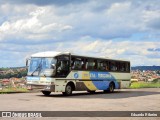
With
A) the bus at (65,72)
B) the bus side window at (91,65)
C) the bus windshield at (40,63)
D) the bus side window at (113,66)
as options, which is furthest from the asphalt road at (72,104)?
the bus side window at (113,66)

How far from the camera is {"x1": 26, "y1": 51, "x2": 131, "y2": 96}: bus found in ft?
82.5

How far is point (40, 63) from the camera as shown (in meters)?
25.7

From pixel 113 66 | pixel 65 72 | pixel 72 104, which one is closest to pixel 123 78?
pixel 113 66

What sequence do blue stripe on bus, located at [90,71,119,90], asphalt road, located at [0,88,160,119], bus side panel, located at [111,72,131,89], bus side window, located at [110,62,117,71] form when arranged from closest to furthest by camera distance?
asphalt road, located at [0,88,160,119] → blue stripe on bus, located at [90,71,119,90] → bus side window, located at [110,62,117,71] → bus side panel, located at [111,72,131,89]

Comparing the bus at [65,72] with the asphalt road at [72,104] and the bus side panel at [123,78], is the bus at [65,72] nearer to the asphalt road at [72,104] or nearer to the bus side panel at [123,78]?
the bus side panel at [123,78]

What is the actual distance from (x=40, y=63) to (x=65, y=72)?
5.51 ft

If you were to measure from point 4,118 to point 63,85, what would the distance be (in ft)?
42.9

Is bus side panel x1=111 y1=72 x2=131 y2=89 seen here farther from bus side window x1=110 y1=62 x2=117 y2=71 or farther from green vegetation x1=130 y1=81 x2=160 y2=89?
green vegetation x1=130 y1=81 x2=160 y2=89

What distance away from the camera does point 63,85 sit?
25.9m

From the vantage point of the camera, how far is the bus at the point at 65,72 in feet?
82.5

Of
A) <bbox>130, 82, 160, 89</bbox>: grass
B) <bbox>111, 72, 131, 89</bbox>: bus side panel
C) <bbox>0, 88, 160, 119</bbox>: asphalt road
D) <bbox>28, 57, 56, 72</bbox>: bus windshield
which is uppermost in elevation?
<bbox>28, 57, 56, 72</bbox>: bus windshield

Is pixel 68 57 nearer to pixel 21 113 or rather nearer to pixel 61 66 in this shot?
pixel 61 66

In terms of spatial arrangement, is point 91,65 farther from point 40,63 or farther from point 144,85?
point 144,85

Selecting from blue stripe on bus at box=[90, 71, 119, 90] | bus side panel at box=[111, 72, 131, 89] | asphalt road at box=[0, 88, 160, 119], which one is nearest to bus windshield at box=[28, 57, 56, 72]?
asphalt road at box=[0, 88, 160, 119]
